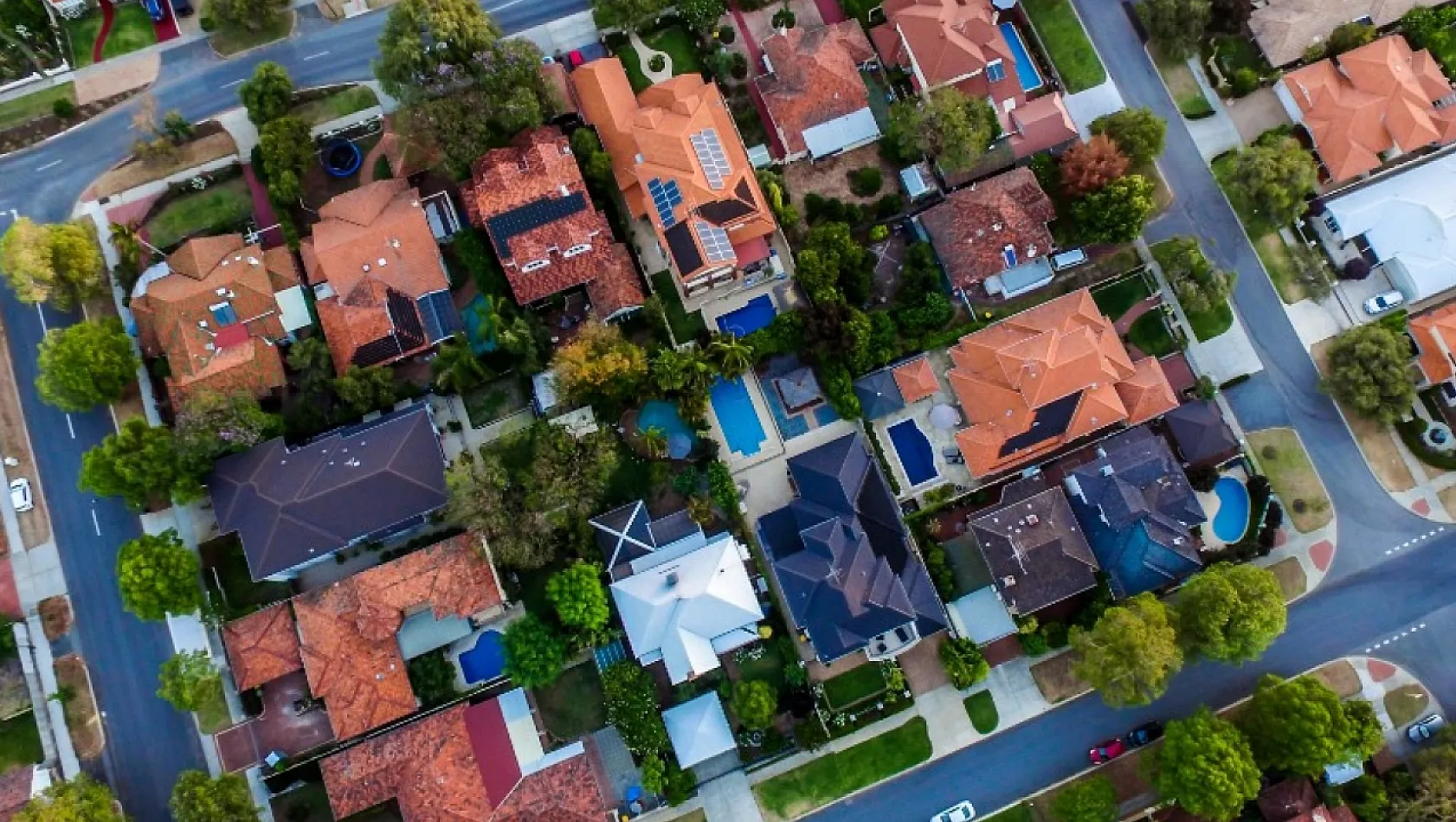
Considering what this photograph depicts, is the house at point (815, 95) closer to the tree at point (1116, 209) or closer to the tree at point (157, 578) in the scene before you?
the tree at point (1116, 209)

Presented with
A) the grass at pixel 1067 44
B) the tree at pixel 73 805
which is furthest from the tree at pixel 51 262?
the grass at pixel 1067 44

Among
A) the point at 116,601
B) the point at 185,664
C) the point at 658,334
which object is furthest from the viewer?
the point at 658,334

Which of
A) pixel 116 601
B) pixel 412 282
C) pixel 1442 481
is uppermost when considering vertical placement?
pixel 412 282

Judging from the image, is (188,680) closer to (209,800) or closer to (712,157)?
(209,800)

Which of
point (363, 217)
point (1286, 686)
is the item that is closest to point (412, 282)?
point (363, 217)

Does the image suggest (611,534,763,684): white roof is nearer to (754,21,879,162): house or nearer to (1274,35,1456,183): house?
(754,21,879,162): house

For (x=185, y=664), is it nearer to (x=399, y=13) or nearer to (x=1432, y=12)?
(x=399, y=13)

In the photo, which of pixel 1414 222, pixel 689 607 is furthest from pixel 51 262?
pixel 1414 222
